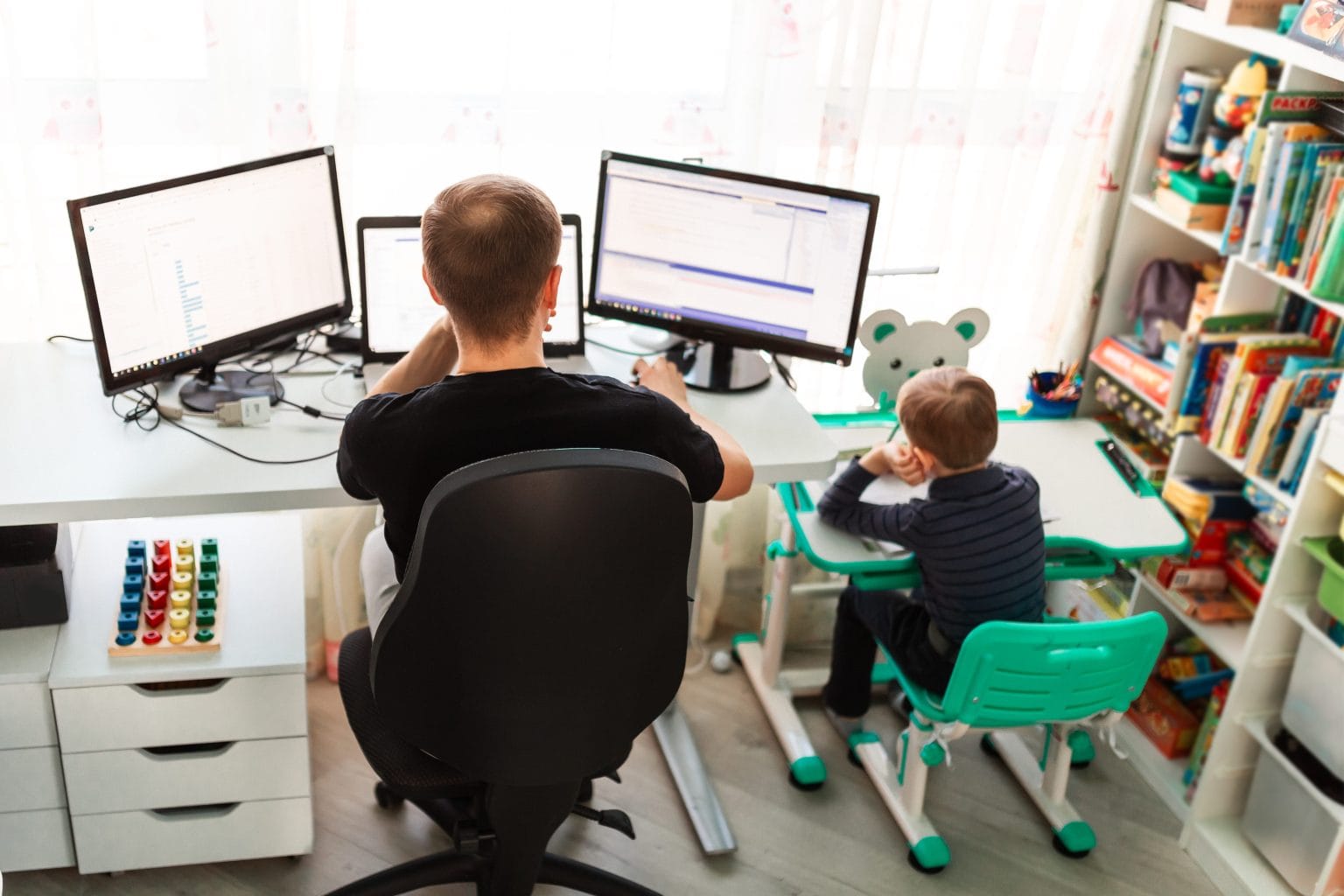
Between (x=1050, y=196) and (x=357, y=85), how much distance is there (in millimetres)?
1458

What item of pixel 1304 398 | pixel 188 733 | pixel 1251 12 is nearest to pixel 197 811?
pixel 188 733

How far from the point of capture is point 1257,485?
244 cm

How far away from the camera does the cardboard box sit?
240 centimetres

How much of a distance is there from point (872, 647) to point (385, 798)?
97cm

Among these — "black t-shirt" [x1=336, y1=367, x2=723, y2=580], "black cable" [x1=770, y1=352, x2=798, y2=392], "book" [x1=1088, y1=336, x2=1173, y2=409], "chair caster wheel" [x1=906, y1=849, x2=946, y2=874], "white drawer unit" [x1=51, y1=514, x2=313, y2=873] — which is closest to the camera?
"black t-shirt" [x1=336, y1=367, x2=723, y2=580]

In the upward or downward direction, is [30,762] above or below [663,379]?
below

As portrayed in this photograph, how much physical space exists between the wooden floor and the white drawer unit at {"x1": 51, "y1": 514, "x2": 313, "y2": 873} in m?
0.07

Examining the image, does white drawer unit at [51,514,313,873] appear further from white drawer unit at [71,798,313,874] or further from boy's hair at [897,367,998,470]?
boy's hair at [897,367,998,470]

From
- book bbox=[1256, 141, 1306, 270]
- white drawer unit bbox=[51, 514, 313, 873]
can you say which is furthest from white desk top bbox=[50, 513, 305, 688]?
book bbox=[1256, 141, 1306, 270]

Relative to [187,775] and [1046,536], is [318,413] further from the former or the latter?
[1046,536]

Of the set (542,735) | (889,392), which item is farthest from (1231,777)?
(542,735)

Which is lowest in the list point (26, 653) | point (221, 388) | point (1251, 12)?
point (26, 653)

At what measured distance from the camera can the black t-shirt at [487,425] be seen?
1512 mm

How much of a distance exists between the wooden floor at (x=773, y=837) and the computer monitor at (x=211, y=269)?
→ 31.8 inches
